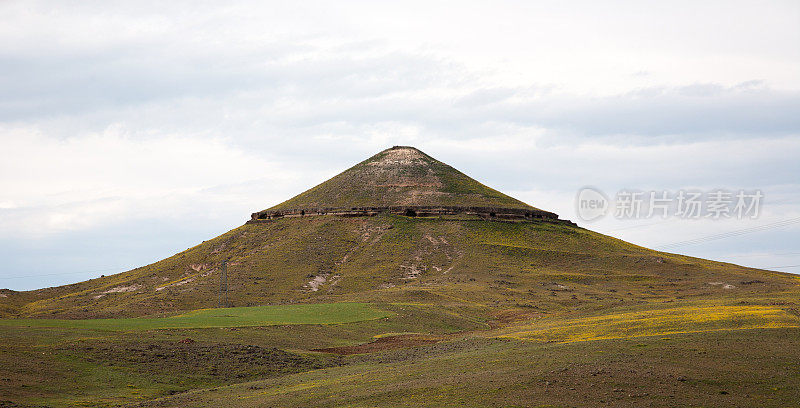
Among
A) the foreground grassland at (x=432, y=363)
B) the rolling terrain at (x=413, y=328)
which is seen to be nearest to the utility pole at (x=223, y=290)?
the rolling terrain at (x=413, y=328)

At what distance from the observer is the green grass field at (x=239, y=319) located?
73938 mm

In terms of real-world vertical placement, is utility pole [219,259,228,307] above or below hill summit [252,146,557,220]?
below

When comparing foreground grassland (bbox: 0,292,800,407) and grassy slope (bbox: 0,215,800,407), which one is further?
grassy slope (bbox: 0,215,800,407)

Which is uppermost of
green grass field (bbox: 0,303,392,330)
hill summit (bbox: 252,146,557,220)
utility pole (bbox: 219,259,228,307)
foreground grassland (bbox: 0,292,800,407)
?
hill summit (bbox: 252,146,557,220)

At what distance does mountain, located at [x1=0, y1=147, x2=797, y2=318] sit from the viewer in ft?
387

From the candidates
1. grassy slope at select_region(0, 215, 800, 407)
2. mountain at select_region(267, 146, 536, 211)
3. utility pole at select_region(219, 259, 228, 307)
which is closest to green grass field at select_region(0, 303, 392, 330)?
grassy slope at select_region(0, 215, 800, 407)

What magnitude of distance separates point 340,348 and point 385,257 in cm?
8003

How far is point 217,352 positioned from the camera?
60625mm

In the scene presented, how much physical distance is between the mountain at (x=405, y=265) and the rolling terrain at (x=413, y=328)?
26.3 inches

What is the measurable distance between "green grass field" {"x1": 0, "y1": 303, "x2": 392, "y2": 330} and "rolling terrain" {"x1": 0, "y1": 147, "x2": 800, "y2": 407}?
35 cm

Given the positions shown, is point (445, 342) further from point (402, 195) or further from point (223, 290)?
point (402, 195)

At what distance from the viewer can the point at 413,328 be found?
271 feet

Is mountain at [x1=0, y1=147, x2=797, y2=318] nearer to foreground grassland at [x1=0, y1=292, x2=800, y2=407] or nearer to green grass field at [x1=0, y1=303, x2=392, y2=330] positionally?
green grass field at [x1=0, y1=303, x2=392, y2=330]

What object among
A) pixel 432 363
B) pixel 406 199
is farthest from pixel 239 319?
pixel 406 199
